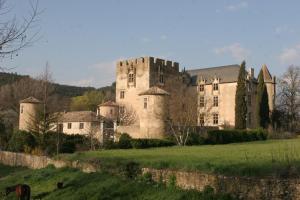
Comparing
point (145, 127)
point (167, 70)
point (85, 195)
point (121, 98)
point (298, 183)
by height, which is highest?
point (167, 70)

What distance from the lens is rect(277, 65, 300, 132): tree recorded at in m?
61.7

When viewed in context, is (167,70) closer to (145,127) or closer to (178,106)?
(178,106)

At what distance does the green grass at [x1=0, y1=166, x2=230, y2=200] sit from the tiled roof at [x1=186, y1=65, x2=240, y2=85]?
4072 centimetres

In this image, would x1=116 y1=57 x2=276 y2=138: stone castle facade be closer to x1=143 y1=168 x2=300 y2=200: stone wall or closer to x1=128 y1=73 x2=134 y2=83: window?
x1=128 y1=73 x2=134 y2=83: window

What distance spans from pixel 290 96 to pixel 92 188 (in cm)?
5233

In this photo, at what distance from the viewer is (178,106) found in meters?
48.6

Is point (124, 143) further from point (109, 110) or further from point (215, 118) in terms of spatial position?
point (215, 118)

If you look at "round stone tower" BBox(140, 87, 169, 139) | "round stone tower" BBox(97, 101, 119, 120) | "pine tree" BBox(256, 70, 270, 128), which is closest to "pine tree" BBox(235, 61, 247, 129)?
"pine tree" BBox(256, 70, 270, 128)

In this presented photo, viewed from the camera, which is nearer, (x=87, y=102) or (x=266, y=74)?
(x=266, y=74)

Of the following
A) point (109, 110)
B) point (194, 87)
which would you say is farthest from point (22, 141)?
point (194, 87)

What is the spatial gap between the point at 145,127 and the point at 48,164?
1690 centimetres

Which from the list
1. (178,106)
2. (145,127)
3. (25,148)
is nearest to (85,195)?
(25,148)

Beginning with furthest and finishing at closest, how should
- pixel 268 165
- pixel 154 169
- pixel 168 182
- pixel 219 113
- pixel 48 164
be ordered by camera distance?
1. pixel 219 113
2. pixel 48 164
3. pixel 154 169
4. pixel 168 182
5. pixel 268 165

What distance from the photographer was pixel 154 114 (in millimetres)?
40594
